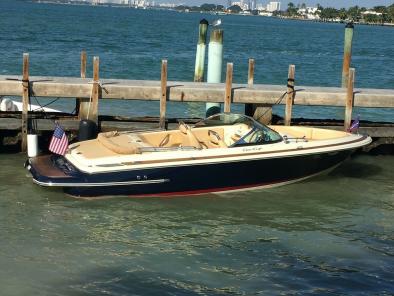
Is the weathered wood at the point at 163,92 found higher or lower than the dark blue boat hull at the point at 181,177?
higher

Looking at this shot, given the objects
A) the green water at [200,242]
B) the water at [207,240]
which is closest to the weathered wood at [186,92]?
the water at [207,240]

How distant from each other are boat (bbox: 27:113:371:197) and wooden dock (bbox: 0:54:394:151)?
1851 mm

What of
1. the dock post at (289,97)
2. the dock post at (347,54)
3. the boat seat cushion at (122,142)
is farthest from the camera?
the dock post at (347,54)

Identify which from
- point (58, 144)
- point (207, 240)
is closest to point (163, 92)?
point (58, 144)

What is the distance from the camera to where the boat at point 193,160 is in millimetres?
12594

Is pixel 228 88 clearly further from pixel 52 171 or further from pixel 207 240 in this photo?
pixel 207 240

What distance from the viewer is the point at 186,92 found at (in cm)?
1631

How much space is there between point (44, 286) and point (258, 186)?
18.5 ft

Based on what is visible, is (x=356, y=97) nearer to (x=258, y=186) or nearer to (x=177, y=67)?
(x=258, y=186)

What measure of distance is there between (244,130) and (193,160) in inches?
64.0

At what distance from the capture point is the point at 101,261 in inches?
403

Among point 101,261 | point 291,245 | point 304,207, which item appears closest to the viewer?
point 101,261

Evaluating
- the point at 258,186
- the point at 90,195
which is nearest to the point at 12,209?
the point at 90,195

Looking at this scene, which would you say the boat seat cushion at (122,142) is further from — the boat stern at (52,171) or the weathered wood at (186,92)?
the weathered wood at (186,92)
